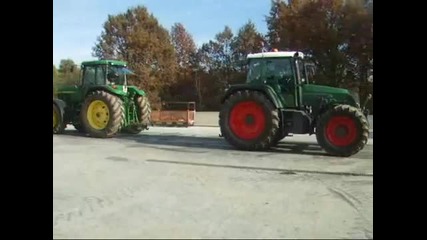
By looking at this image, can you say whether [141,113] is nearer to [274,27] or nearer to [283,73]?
[283,73]

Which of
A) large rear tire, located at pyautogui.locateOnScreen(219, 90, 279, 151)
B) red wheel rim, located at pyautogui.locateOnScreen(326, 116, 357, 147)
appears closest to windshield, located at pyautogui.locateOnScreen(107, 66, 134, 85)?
large rear tire, located at pyautogui.locateOnScreen(219, 90, 279, 151)

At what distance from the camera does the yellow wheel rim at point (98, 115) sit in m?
11.7

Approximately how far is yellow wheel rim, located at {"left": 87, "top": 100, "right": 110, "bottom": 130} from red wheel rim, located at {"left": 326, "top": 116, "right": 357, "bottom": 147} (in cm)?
579

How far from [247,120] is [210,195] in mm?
4446

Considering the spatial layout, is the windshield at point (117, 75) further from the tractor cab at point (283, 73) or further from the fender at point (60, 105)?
the tractor cab at point (283, 73)

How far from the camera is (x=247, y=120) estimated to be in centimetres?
937

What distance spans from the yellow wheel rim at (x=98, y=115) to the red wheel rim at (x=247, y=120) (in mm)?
3797

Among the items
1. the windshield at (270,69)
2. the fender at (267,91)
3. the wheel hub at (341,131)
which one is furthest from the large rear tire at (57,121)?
the wheel hub at (341,131)

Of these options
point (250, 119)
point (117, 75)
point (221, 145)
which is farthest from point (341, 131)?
point (117, 75)

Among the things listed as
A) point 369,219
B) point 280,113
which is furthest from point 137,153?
point 369,219

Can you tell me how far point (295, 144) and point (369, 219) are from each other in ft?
20.7

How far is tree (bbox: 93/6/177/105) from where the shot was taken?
12.0 m

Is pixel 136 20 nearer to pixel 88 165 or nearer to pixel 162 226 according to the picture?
pixel 88 165
